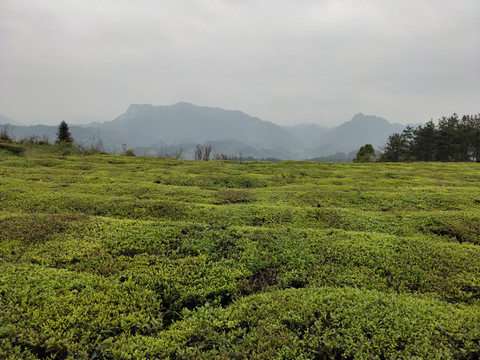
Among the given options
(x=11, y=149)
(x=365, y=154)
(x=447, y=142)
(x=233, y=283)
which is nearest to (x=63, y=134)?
(x=11, y=149)

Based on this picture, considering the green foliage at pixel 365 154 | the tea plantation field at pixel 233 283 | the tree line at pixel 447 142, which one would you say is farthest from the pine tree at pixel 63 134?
the tree line at pixel 447 142

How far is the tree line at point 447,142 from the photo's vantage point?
58781 millimetres

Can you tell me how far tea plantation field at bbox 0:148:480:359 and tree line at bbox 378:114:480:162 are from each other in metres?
65.8

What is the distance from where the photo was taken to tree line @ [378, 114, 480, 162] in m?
58.8

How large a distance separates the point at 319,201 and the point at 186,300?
8638 mm

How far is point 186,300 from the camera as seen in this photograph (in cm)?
496

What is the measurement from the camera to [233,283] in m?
5.40

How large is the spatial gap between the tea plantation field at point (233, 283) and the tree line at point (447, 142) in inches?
2590

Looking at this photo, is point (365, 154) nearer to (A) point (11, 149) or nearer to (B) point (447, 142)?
(B) point (447, 142)

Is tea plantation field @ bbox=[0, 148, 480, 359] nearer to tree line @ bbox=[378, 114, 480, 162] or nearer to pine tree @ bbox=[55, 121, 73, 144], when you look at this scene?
pine tree @ bbox=[55, 121, 73, 144]

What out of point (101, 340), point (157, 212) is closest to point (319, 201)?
point (157, 212)

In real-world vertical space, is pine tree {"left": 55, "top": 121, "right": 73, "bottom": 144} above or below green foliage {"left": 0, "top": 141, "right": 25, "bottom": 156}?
above

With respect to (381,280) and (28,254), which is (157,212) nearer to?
(28,254)

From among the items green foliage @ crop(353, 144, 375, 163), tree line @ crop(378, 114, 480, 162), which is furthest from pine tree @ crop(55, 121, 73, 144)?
tree line @ crop(378, 114, 480, 162)
